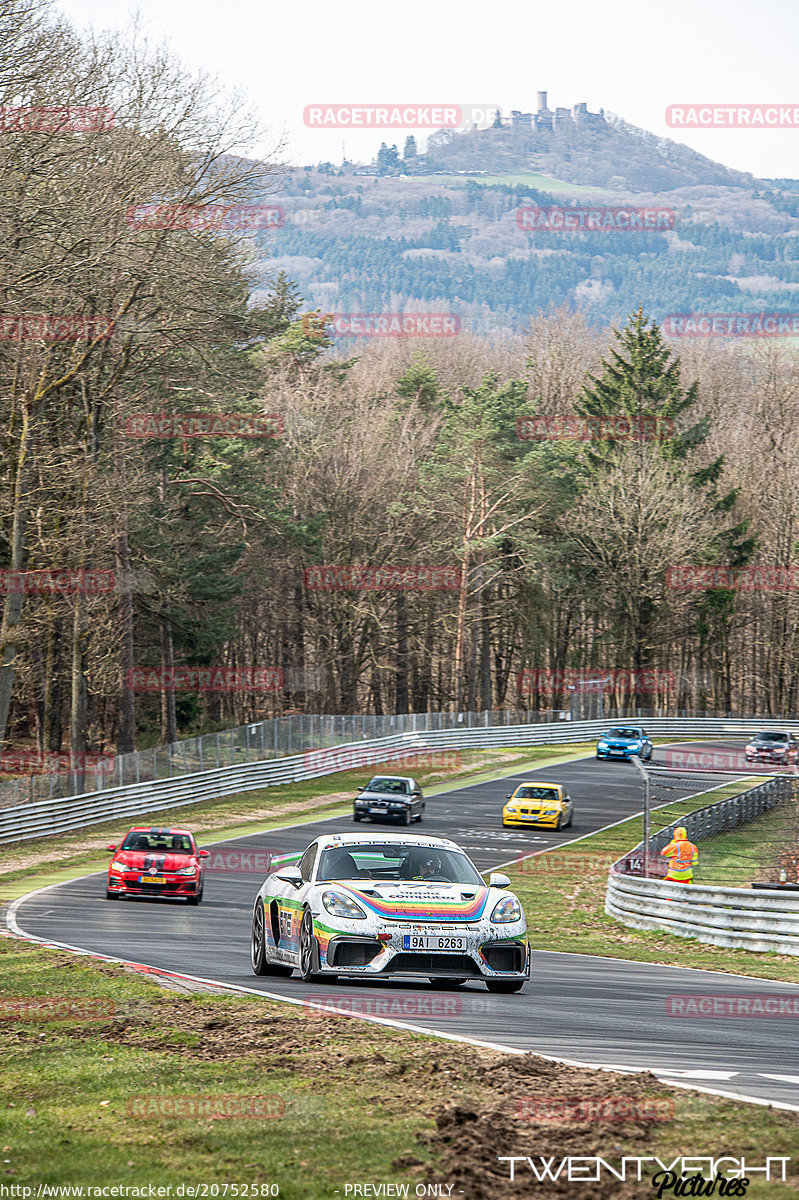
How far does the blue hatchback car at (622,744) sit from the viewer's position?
57.7 meters

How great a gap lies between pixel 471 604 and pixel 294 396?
1458 centimetres

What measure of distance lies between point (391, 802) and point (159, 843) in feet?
53.4

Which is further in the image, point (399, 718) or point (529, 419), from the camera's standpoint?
point (529, 419)

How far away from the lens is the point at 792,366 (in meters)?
91.5

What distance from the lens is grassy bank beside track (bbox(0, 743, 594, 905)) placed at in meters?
30.3

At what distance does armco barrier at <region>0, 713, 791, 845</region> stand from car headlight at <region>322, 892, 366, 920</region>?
82.5ft

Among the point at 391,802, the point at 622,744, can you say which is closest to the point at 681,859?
the point at 391,802

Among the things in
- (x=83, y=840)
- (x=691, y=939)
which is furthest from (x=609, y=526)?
(x=691, y=939)

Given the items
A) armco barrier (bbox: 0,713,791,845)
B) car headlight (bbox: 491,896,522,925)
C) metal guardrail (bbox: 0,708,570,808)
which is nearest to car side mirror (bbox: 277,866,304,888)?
car headlight (bbox: 491,896,522,925)

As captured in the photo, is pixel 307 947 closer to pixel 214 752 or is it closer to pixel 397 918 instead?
pixel 397 918

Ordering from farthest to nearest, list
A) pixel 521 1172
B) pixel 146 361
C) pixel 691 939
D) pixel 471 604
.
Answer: pixel 471 604 → pixel 146 361 → pixel 691 939 → pixel 521 1172

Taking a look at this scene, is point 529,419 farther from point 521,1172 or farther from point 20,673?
point 521,1172

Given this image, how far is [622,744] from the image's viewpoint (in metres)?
57.9

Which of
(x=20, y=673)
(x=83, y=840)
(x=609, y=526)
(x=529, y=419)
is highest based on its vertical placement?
(x=529, y=419)
